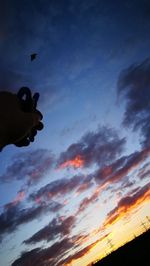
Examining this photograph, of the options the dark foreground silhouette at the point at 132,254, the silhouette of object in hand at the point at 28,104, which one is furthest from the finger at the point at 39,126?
the dark foreground silhouette at the point at 132,254

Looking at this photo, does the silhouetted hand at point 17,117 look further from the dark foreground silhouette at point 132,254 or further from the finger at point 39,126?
the dark foreground silhouette at point 132,254

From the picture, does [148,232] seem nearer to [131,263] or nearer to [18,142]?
[131,263]

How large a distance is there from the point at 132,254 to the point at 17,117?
33990mm

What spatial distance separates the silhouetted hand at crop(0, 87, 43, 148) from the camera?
2.40 metres

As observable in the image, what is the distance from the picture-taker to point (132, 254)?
32.1 m

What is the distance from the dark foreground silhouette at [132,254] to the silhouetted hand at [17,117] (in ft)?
106

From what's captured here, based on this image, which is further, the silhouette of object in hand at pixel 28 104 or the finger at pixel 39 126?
the finger at pixel 39 126

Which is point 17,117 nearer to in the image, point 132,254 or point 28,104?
point 28,104

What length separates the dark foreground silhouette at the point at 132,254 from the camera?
30969 millimetres

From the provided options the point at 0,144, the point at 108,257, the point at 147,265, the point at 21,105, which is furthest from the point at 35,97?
the point at 108,257

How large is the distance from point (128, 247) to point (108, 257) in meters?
3.07

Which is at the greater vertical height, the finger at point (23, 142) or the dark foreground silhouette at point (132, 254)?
the finger at point (23, 142)

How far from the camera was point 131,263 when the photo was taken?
103ft

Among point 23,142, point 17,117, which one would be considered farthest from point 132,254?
point 17,117
